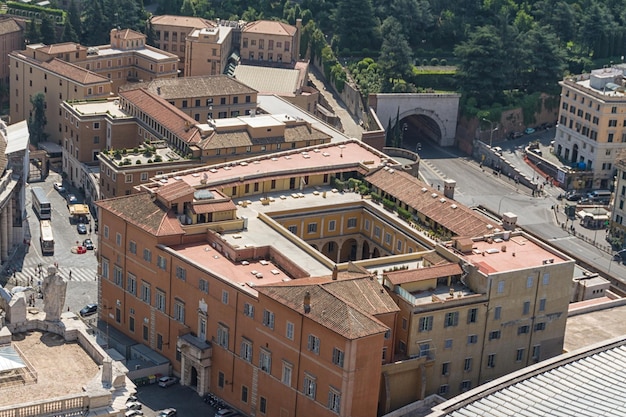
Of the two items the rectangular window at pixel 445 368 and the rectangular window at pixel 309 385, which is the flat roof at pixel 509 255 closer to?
the rectangular window at pixel 445 368

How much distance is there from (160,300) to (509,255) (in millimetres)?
36157

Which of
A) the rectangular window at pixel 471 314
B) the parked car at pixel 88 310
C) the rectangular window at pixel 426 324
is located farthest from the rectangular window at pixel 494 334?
the parked car at pixel 88 310

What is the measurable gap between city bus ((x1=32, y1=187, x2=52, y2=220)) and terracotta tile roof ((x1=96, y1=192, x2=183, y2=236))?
37951mm

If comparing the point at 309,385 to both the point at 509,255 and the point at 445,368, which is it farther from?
the point at 509,255

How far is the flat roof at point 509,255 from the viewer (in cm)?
14475

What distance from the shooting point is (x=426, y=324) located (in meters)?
138

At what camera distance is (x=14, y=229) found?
181m

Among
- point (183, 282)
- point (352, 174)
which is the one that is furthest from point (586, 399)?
point (352, 174)

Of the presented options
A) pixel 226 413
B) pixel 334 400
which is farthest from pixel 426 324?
pixel 226 413

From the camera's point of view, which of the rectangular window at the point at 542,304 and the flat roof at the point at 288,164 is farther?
the flat roof at the point at 288,164

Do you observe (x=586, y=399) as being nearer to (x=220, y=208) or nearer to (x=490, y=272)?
(x=490, y=272)

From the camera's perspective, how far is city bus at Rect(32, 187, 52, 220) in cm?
19138

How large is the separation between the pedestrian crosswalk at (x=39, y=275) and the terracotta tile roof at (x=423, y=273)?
47.7 meters

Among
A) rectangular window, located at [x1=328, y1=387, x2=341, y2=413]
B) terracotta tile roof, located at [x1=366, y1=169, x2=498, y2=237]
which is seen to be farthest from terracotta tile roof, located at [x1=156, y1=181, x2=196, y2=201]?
rectangular window, located at [x1=328, y1=387, x2=341, y2=413]
